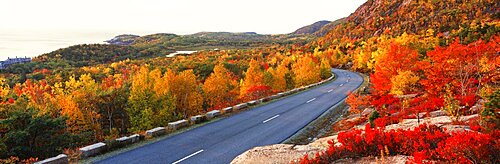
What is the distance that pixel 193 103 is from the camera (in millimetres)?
34750

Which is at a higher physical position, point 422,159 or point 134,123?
point 422,159

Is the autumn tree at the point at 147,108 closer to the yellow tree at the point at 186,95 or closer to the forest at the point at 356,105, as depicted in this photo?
the forest at the point at 356,105

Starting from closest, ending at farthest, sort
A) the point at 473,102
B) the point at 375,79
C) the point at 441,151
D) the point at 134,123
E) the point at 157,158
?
1. the point at 441,151
2. the point at 157,158
3. the point at 473,102
4. the point at 375,79
5. the point at 134,123

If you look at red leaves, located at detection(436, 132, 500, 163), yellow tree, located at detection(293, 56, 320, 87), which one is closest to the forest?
red leaves, located at detection(436, 132, 500, 163)

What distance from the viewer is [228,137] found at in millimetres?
13641

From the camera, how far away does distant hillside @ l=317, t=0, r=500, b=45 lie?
258 ft

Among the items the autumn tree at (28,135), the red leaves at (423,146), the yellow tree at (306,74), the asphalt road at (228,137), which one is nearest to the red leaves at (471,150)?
the red leaves at (423,146)

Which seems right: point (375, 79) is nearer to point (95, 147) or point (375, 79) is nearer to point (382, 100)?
point (382, 100)

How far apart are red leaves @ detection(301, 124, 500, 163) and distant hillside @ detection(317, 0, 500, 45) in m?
45.4

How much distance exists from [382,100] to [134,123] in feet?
59.9

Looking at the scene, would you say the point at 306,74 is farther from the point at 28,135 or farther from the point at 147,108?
the point at 28,135

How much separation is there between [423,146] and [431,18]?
11327 cm

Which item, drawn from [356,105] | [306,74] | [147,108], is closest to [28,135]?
[147,108]

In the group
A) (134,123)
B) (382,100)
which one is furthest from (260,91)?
(382,100)
